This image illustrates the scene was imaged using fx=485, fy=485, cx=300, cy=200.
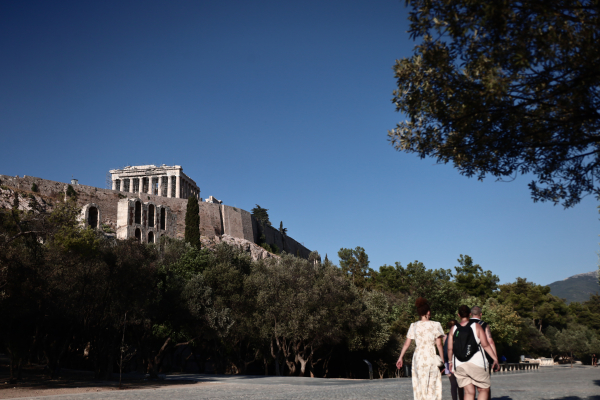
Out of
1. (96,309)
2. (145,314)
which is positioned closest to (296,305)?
(145,314)

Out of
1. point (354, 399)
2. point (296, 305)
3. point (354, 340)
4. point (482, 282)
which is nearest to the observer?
point (354, 399)

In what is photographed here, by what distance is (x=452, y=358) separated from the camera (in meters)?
8.20

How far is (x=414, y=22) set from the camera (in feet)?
24.4

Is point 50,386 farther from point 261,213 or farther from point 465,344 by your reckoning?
point 261,213

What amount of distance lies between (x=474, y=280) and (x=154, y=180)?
2880 inches

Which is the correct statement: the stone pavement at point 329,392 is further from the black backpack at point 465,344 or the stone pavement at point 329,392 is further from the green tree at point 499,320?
the green tree at point 499,320

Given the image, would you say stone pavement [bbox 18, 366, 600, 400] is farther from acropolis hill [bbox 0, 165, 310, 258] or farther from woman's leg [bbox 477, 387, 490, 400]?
acropolis hill [bbox 0, 165, 310, 258]

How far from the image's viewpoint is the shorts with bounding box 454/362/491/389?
25.1ft

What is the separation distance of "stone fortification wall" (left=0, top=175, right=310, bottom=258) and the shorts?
4923 cm

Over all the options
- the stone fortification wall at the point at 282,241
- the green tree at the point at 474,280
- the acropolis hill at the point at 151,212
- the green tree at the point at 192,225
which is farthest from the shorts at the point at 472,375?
the stone fortification wall at the point at 282,241

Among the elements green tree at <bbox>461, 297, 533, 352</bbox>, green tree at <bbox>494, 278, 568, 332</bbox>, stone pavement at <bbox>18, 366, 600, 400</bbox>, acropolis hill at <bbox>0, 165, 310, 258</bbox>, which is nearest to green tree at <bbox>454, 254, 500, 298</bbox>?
green tree at <bbox>494, 278, 568, 332</bbox>

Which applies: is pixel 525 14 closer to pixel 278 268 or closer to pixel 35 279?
pixel 35 279

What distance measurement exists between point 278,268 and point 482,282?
52549 millimetres

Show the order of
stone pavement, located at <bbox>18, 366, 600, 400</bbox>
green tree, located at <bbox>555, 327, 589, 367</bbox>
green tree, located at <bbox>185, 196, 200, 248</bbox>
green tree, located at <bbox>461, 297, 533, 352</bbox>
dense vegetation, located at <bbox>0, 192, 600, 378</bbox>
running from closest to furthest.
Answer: stone pavement, located at <bbox>18, 366, 600, 400</bbox>
dense vegetation, located at <bbox>0, 192, 600, 378</bbox>
green tree, located at <bbox>461, 297, 533, 352</bbox>
green tree, located at <bbox>185, 196, 200, 248</bbox>
green tree, located at <bbox>555, 327, 589, 367</bbox>
